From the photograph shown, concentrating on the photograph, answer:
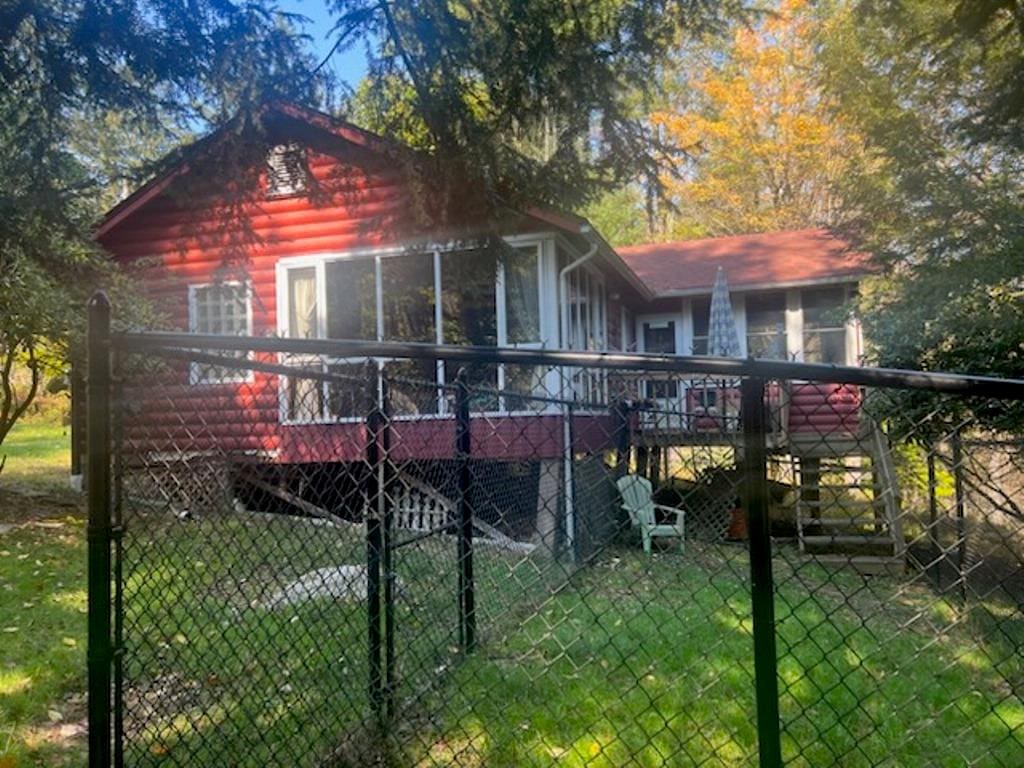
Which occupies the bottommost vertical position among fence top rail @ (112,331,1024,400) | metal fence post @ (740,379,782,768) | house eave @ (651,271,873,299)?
metal fence post @ (740,379,782,768)

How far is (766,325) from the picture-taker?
14141 mm

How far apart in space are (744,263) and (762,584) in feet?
46.1

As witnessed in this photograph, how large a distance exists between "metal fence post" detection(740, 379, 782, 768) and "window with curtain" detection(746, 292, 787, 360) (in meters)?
12.8

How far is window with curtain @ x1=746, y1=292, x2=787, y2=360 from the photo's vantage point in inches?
551

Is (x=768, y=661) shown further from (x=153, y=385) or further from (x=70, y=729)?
(x=70, y=729)

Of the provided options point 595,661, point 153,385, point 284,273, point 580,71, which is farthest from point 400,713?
point 284,273

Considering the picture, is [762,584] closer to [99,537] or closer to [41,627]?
[99,537]

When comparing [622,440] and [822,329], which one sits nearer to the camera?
[622,440]

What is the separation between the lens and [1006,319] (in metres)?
6.77

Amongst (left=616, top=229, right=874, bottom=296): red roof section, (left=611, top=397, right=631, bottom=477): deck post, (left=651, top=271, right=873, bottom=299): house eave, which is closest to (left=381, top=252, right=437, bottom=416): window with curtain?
(left=611, top=397, right=631, bottom=477): deck post

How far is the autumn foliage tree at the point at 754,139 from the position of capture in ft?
72.2

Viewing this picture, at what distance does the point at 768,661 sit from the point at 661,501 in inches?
342

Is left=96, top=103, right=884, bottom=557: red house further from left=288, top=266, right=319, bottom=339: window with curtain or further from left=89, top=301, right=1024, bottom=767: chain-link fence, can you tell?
left=89, top=301, right=1024, bottom=767: chain-link fence

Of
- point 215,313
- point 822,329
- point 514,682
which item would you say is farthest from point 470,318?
point 822,329
